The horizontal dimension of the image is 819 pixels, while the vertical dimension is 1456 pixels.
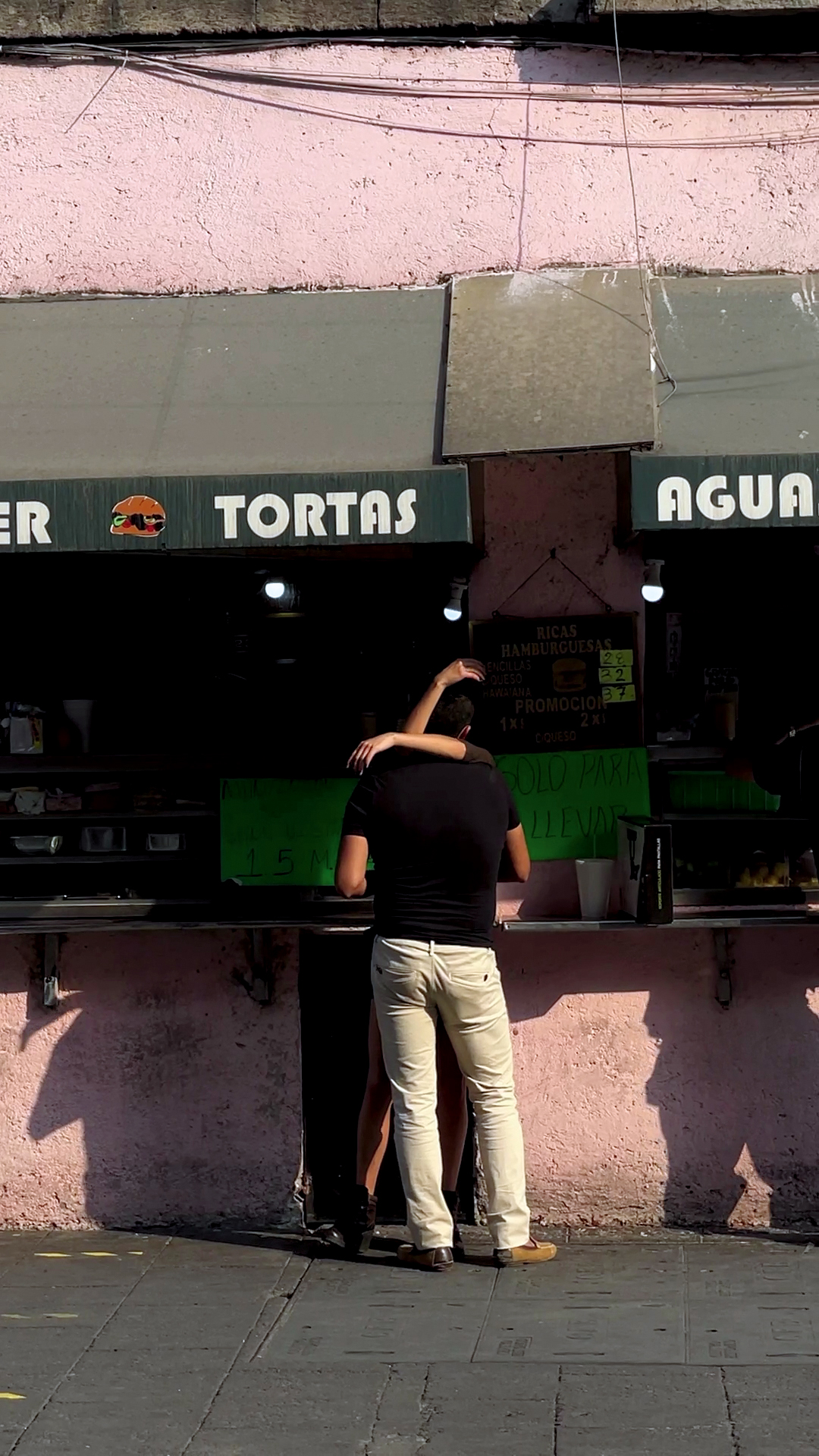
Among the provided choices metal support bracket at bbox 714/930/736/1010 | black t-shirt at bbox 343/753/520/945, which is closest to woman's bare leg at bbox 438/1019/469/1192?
black t-shirt at bbox 343/753/520/945

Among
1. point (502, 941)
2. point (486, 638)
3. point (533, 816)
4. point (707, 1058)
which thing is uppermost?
point (486, 638)

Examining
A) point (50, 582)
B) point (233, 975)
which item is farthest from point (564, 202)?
point (233, 975)

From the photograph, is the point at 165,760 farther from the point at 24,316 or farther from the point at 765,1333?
the point at 765,1333

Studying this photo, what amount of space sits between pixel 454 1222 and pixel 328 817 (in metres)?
1.65

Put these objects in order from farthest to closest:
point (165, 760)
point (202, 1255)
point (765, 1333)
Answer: point (165, 760) < point (202, 1255) < point (765, 1333)

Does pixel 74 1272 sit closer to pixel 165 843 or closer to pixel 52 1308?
pixel 52 1308

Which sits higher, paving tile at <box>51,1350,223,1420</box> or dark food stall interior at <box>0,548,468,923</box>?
dark food stall interior at <box>0,548,468,923</box>

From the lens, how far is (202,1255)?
21.1 ft

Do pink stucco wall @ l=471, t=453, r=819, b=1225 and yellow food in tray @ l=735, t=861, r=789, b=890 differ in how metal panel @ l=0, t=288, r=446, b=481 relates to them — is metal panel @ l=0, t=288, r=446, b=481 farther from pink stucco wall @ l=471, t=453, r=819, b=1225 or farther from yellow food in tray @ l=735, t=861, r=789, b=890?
yellow food in tray @ l=735, t=861, r=789, b=890

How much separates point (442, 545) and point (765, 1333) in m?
3.31

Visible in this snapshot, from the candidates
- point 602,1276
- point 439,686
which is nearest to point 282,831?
point 439,686

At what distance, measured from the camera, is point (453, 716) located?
20.4 feet

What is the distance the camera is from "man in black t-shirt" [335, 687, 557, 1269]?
602 centimetres

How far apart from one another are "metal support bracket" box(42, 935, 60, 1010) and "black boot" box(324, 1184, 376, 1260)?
1.45 m
